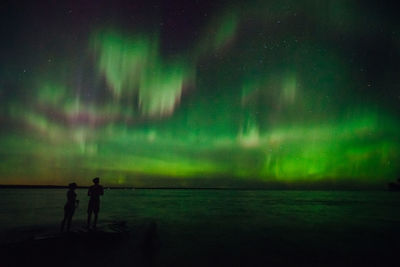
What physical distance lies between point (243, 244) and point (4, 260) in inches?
424

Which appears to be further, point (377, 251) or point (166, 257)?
point (377, 251)

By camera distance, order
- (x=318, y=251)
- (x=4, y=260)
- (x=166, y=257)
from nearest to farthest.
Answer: (x=4, y=260) → (x=166, y=257) → (x=318, y=251)

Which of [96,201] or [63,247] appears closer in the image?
[63,247]

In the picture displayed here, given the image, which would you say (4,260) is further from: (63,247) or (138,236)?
(138,236)

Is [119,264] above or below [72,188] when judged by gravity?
below

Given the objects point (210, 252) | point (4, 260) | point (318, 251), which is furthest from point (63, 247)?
point (318, 251)

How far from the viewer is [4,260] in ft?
31.6

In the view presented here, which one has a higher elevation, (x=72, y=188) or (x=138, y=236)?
(x=72, y=188)

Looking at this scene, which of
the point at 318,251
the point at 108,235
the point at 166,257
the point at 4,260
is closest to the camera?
the point at 4,260

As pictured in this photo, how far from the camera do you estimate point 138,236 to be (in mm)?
15219

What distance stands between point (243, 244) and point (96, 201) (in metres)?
7.80

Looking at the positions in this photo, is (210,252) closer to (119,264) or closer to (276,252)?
(276,252)

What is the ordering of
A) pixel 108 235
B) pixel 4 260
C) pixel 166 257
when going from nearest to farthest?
1. pixel 4 260
2. pixel 166 257
3. pixel 108 235

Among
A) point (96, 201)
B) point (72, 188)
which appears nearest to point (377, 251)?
point (96, 201)
